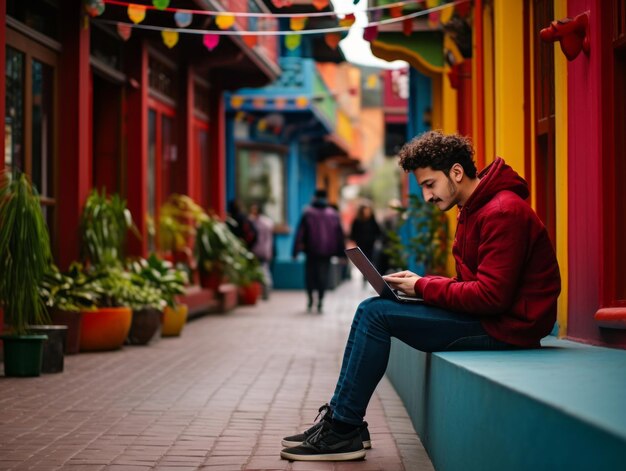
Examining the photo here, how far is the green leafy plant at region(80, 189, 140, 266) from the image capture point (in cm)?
1280

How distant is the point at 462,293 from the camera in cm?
558

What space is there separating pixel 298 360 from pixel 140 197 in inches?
192

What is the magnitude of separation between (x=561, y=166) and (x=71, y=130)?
23.1 ft

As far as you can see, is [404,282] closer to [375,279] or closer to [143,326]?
[375,279]

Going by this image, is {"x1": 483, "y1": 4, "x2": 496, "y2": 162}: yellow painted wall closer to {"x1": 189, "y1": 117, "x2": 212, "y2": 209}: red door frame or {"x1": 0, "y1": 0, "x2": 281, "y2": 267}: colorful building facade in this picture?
{"x1": 0, "y1": 0, "x2": 281, "y2": 267}: colorful building facade

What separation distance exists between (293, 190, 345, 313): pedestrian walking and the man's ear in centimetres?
1427

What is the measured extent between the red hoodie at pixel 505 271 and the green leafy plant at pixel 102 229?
24.7ft

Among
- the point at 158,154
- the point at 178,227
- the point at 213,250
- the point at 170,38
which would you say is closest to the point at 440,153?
the point at 170,38

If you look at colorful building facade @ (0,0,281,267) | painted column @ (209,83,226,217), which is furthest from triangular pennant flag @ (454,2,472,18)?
painted column @ (209,83,226,217)

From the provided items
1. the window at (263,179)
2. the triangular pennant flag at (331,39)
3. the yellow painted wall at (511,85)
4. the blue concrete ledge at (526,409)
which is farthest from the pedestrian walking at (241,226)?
the blue concrete ledge at (526,409)

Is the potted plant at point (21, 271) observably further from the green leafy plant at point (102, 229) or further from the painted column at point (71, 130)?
the painted column at point (71, 130)

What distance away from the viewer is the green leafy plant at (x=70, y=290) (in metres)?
11.4

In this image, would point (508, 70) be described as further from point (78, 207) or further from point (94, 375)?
point (78, 207)

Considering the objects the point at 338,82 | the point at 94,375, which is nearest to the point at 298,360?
the point at 94,375
